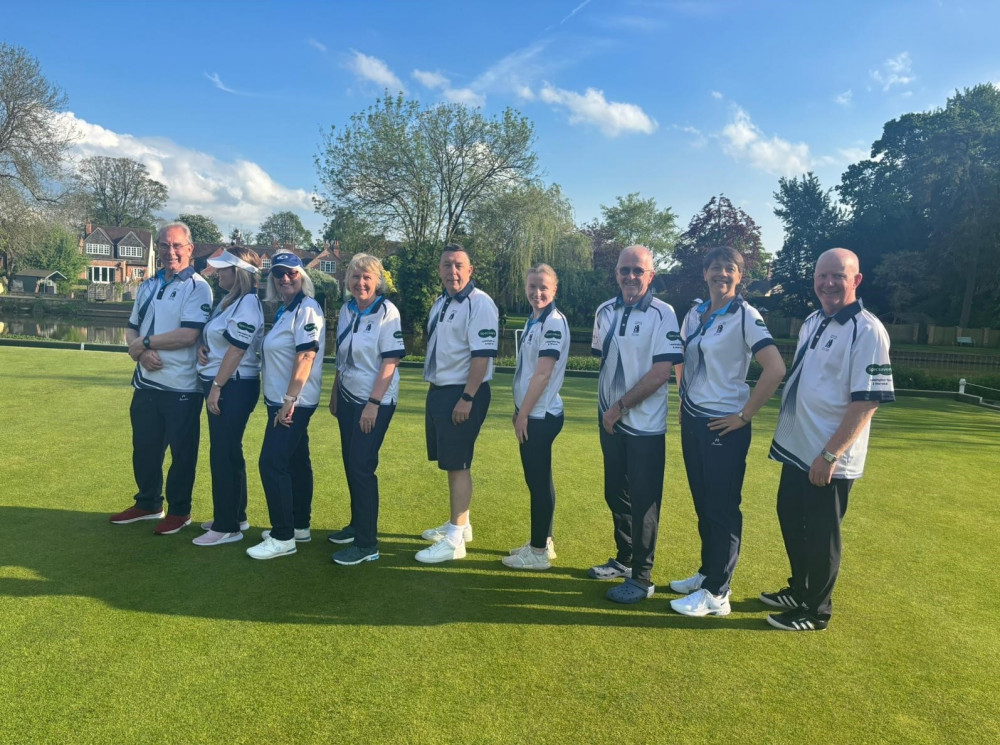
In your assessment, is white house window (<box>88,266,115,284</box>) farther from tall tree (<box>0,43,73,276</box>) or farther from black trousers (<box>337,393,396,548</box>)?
black trousers (<box>337,393,396,548</box>)

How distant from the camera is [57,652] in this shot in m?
2.77

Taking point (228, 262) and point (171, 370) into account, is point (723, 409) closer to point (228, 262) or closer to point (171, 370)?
point (228, 262)

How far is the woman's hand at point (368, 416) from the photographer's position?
3869 mm

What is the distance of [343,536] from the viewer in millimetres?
4309

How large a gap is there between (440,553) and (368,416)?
3.36 ft

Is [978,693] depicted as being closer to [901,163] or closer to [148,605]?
[148,605]

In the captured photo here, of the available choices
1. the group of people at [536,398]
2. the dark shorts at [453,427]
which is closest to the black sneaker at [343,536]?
the group of people at [536,398]

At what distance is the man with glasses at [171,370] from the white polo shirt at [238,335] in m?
0.18

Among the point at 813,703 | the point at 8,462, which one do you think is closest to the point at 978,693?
the point at 813,703

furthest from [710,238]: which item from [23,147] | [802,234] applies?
[23,147]

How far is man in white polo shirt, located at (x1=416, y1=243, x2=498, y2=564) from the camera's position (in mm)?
3961

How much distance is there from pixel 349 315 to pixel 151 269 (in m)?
79.5

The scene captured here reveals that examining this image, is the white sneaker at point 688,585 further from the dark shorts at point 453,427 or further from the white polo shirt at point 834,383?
the dark shorts at point 453,427

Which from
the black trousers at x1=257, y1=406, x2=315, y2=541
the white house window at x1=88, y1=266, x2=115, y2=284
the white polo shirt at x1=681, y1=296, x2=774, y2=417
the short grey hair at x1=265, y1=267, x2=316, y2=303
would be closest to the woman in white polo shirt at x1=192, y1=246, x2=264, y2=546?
the short grey hair at x1=265, y1=267, x2=316, y2=303
